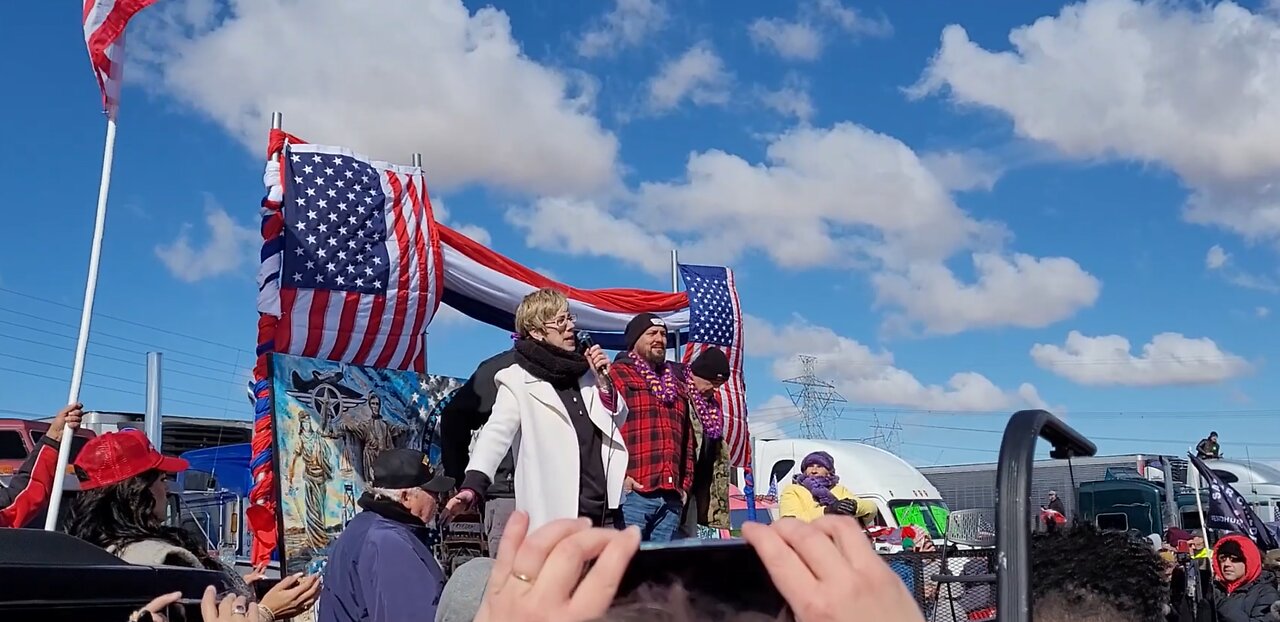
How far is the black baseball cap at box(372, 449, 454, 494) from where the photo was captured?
4121mm

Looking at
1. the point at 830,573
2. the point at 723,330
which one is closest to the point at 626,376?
the point at 830,573

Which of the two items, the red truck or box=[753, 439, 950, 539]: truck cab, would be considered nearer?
the red truck

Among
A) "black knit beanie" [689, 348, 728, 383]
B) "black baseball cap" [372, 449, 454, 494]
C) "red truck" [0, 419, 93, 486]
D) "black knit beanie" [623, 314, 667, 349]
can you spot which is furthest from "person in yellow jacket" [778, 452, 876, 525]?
"red truck" [0, 419, 93, 486]

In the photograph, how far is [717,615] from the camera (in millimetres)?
979

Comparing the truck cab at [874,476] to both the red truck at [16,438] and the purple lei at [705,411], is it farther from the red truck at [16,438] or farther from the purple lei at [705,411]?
the purple lei at [705,411]

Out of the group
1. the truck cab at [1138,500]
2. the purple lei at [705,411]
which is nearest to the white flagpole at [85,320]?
the purple lei at [705,411]

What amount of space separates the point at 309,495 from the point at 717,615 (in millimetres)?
4580

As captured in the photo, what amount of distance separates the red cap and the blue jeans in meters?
1.75

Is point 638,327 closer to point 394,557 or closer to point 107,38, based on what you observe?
point 394,557

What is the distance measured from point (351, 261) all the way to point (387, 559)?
107 inches

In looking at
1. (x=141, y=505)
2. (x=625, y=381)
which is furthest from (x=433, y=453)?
(x=141, y=505)

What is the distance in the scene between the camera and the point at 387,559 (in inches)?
142

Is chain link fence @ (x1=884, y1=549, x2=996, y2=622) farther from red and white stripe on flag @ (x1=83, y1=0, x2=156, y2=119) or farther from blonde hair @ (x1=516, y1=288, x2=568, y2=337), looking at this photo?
red and white stripe on flag @ (x1=83, y1=0, x2=156, y2=119)

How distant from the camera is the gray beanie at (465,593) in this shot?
9.96 ft
